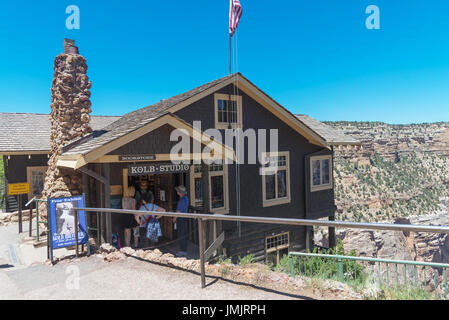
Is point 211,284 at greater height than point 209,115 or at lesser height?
lesser

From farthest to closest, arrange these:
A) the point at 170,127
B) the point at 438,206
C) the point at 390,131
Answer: the point at 390,131
the point at 438,206
the point at 170,127

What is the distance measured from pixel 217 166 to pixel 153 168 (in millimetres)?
3728

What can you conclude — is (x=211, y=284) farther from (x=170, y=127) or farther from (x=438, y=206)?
(x=438, y=206)

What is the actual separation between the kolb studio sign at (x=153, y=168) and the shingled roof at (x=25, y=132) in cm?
981

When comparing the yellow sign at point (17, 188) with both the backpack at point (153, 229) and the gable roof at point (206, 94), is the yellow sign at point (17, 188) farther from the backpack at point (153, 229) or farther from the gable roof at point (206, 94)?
the backpack at point (153, 229)

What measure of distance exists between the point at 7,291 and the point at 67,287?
2.82 feet

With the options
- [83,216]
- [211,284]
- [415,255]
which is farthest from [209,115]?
[415,255]

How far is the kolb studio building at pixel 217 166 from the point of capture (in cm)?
801

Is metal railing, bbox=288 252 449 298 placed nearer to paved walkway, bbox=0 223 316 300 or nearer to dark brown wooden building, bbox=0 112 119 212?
paved walkway, bbox=0 223 316 300

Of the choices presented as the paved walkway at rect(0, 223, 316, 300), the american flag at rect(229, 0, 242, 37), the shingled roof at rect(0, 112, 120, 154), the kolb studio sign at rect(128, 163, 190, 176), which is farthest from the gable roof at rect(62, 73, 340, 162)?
the shingled roof at rect(0, 112, 120, 154)

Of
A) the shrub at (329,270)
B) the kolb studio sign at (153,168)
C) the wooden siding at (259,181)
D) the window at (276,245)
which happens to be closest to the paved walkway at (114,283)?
the shrub at (329,270)

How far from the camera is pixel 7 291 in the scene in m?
4.43

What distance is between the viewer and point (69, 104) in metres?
10.6
